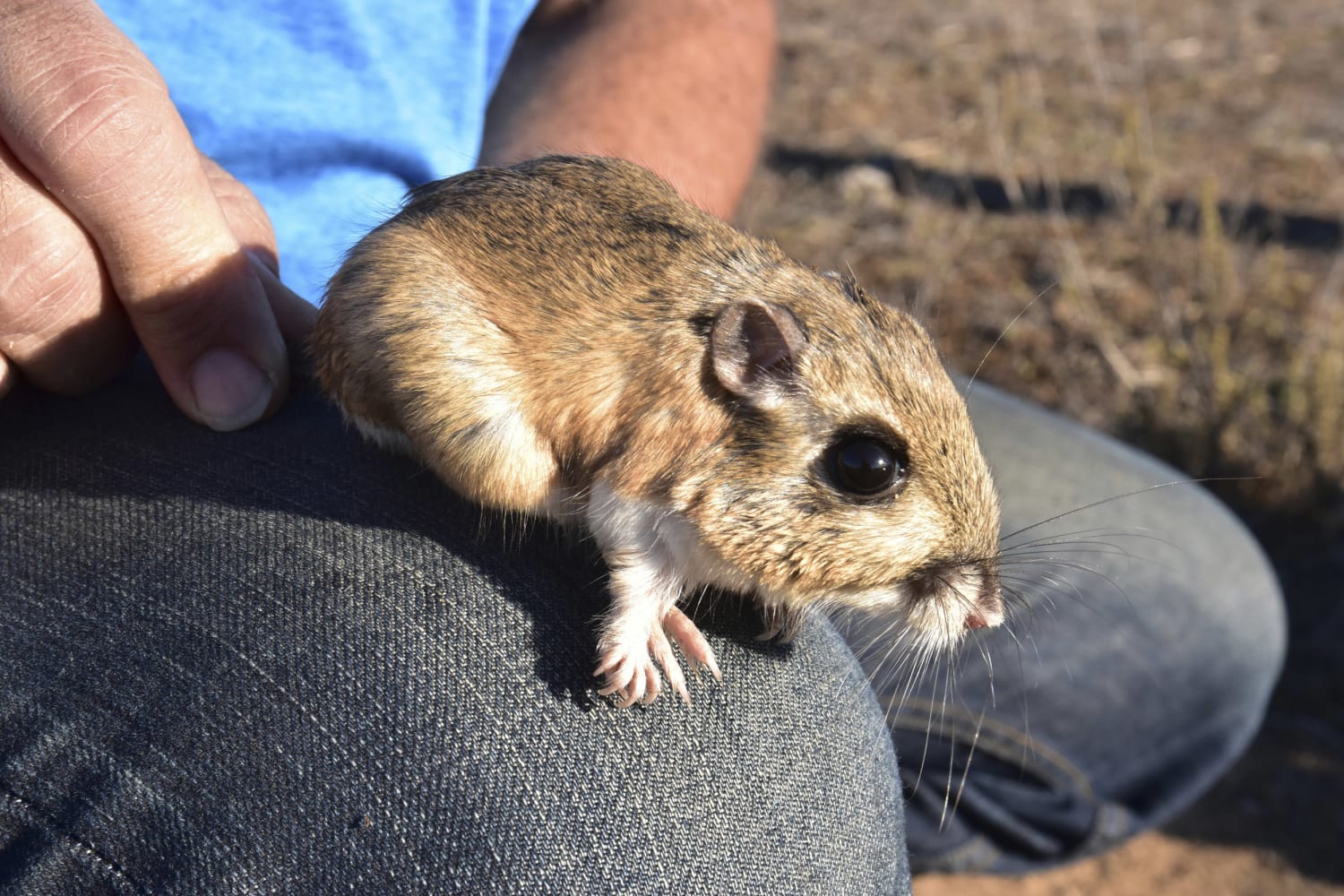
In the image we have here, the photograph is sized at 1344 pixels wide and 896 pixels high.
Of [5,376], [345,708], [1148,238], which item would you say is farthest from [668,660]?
[1148,238]

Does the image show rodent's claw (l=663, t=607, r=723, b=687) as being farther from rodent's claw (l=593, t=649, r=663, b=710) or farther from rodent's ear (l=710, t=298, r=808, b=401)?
rodent's ear (l=710, t=298, r=808, b=401)

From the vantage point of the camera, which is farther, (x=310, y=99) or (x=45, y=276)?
(x=310, y=99)

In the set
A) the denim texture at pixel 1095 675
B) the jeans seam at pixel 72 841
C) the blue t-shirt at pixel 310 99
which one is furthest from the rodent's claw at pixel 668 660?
the denim texture at pixel 1095 675

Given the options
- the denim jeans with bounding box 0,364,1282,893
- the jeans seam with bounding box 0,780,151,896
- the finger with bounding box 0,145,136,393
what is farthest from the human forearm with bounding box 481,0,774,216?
the jeans seam with bounding box 0,780,151,896

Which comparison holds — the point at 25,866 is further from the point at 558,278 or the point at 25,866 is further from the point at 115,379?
the point at 558,278

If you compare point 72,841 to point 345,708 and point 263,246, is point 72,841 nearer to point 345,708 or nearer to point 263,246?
point 345,708

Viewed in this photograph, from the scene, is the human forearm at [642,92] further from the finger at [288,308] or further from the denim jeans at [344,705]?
the denim jeans at [344,705]
